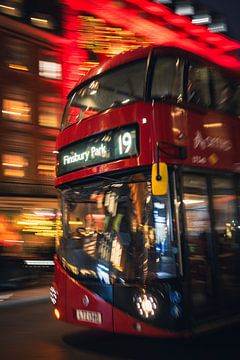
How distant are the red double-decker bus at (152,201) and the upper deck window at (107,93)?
2cm

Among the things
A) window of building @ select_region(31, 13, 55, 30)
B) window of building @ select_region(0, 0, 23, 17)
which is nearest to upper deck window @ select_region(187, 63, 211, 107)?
window of building @ select_region(0, 0, 23, 17)

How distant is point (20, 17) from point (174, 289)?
24.0 m

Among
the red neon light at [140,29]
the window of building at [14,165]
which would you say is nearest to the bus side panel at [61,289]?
the red neon light at [140,29]

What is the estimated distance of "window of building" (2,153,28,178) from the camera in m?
24.0

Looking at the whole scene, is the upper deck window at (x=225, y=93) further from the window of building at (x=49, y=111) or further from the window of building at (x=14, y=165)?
the window of building at (x=49, y=111)

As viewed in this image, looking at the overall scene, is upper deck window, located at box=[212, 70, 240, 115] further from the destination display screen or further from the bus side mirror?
the bus side mirror

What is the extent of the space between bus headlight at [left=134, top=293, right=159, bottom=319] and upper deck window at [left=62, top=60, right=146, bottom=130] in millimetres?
2699

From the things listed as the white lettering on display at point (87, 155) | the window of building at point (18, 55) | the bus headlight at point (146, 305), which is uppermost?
the window of building at point (18, 55)

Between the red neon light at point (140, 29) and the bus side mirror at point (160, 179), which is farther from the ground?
the red neon light at point (140, 29)

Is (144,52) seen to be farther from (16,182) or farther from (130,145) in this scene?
(16,182)

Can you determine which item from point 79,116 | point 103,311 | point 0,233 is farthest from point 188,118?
point 0,233

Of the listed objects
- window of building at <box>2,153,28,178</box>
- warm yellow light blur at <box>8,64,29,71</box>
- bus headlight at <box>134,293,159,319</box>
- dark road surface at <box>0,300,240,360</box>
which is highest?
warm yellow light blur at <box>8,64,29,71</box>

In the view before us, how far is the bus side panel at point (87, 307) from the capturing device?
6062 millimetres

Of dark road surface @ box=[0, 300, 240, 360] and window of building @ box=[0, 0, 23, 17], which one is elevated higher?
window of building @ box=[0, 0, 23, 17]
